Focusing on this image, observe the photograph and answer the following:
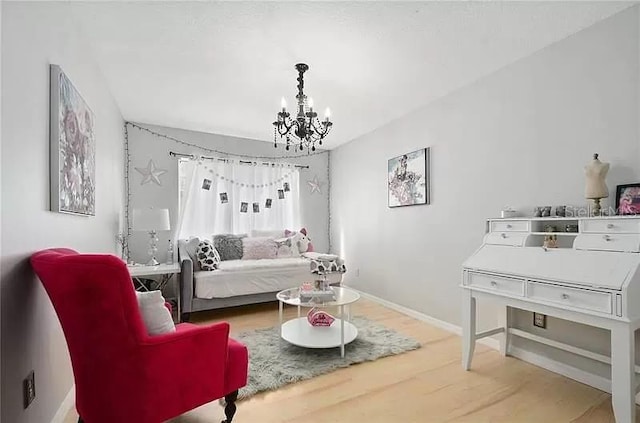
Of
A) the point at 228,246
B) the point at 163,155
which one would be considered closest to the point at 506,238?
the point at 228,246

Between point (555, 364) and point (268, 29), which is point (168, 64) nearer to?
point (268, 29)

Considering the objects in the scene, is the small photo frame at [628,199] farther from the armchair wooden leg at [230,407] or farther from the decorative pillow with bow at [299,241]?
the decorative pillow with bow at [299,241]

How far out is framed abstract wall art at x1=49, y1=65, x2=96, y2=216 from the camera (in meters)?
1.60

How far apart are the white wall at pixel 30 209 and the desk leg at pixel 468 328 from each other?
2.50 meters

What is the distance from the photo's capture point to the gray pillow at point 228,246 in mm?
4164

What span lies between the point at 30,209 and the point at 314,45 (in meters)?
1.93

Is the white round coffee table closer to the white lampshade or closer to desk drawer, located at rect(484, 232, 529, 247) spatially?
desk drawer, located at rect(484, 232, 529, 247)

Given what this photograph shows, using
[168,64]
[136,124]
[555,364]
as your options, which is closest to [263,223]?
[136,124]

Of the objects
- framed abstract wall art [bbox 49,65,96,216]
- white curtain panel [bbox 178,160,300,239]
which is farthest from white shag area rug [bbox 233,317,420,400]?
white curtain panel [bbox 178,160,300,239]

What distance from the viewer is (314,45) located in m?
2.28

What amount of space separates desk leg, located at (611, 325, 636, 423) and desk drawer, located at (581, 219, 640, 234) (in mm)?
561

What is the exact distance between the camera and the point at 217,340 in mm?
1543

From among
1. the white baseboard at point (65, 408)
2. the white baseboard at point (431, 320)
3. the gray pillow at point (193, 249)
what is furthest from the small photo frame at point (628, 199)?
the gray pillow at point (193, 249)

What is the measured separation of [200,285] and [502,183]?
3124mm
